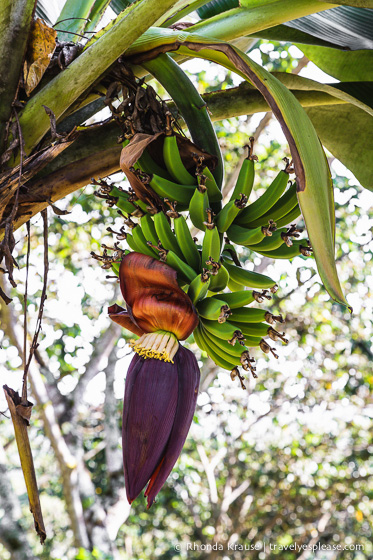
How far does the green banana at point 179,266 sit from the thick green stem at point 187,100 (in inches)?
6.1

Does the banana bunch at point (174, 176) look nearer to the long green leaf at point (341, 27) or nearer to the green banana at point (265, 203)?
the green banana at point (265, 203)

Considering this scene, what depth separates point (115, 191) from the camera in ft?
2.35

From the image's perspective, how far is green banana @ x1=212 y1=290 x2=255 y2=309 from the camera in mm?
667

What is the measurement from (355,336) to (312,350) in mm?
349

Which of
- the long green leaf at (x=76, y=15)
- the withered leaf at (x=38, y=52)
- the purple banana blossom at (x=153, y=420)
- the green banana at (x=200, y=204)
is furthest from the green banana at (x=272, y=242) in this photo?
the long green leaf at (x=76, y=15)

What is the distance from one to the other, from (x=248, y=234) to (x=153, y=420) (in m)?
0.29

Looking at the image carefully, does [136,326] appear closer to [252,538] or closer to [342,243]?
[342,243]

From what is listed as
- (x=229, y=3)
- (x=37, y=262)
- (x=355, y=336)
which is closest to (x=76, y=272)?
(x=37, y=262)

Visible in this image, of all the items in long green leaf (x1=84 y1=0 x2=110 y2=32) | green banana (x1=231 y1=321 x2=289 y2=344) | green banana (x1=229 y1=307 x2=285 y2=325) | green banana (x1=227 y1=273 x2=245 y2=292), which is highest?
long green leaf (x1=84 y1=0 x2=110 y2=32)

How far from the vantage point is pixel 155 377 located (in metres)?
0.58

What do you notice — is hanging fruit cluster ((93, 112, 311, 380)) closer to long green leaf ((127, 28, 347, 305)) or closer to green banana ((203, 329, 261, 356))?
green banana ((203, 329, 261, 356))

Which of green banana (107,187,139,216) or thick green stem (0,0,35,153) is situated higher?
thick green stem (0,0,35,153)

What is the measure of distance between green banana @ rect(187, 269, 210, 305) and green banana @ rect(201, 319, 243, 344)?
0.04 m

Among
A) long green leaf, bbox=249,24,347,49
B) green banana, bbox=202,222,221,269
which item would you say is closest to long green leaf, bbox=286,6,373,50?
long green leaf, bbox=249,24,347,49
